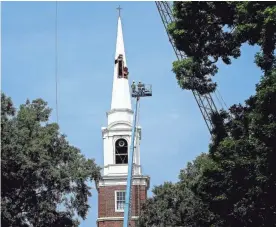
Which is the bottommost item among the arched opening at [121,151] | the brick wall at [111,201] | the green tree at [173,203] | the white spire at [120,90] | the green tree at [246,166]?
the green tree at [246,166]

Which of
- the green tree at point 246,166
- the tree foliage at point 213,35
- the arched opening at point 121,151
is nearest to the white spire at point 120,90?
the arched opening at point 121,151

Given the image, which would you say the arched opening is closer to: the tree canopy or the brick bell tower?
the brick bell tower

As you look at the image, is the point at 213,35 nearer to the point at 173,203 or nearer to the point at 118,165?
the point at 173,203

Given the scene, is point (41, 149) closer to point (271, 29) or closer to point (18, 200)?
point (18, 200)

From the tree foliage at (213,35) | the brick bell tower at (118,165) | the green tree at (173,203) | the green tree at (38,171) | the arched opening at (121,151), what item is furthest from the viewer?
the arched opening at (121,151)

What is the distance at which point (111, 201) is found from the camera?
69312 mm

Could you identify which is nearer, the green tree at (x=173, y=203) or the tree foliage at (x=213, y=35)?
the tree foliage at (x=213, y=35)

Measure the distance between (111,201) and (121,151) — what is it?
15.1 feet

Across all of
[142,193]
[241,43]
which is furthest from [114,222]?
[241,43]

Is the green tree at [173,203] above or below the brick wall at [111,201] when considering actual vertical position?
below

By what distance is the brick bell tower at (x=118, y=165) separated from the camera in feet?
225

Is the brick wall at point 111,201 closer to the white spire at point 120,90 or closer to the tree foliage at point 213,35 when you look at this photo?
the white spire at point 120,90

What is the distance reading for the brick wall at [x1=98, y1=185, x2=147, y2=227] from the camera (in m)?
68.1

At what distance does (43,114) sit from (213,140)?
7.83 m
